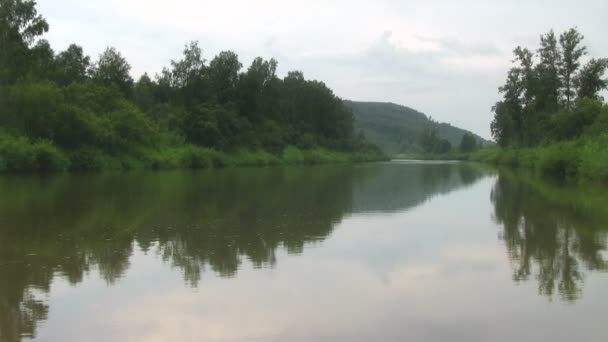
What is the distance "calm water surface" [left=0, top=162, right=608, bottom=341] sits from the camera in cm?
659

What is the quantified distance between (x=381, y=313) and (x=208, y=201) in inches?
561

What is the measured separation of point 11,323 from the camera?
653 centimetres

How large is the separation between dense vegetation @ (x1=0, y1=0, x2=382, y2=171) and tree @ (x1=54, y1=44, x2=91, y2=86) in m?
0.14

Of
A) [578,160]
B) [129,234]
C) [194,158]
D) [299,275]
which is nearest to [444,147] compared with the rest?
[194,158]

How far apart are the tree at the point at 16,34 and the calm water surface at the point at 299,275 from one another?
3350cm

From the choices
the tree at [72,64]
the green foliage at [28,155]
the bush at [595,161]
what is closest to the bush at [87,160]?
the green foliage at [28,155]

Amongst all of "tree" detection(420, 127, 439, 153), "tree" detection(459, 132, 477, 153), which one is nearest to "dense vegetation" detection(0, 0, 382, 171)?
"tree" detection(459, 132, 477, 153)

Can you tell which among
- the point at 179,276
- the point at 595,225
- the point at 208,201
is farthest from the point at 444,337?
the point at 208,201

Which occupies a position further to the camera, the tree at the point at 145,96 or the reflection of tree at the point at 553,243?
the tree at the point at 145,96

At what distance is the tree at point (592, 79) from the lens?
2250 inches

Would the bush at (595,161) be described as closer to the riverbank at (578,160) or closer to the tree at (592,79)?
the riverbank at (578,160)

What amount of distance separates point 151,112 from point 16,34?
27087 millimetres

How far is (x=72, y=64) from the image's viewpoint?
69.8 m

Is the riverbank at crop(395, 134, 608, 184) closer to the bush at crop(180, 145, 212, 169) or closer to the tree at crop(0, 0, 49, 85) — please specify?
the bush at crop(180, 145, 212, 169)
